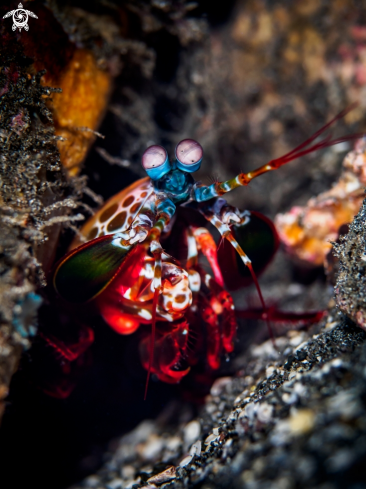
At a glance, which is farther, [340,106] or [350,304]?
[340,106]

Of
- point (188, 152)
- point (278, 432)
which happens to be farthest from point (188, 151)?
point (278, 432)

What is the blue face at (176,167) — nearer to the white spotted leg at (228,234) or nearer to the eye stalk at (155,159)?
the eye stalk at (155,159)

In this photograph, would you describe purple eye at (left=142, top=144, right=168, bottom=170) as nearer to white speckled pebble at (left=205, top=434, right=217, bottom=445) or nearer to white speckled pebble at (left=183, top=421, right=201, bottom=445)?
white speckled pebble at (left=205, top=434, right=217, bottom=445)

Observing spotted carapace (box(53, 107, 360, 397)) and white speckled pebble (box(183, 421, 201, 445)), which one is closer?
spotted carapace (box(53, 107, 360, 397))

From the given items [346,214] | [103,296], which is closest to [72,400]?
[103,296]

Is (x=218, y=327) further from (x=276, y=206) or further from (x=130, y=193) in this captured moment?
(x=276, y=206)

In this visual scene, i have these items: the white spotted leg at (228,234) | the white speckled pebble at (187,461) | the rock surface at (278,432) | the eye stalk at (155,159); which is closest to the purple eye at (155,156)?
the eye stalk at (155,159)

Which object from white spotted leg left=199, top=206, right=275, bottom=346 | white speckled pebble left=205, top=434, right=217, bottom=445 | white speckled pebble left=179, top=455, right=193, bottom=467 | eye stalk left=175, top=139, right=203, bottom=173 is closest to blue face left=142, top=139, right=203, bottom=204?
eye stalk left=175, top=139, right=203, bottom=173

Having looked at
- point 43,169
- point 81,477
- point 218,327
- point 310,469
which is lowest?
point 81,477
